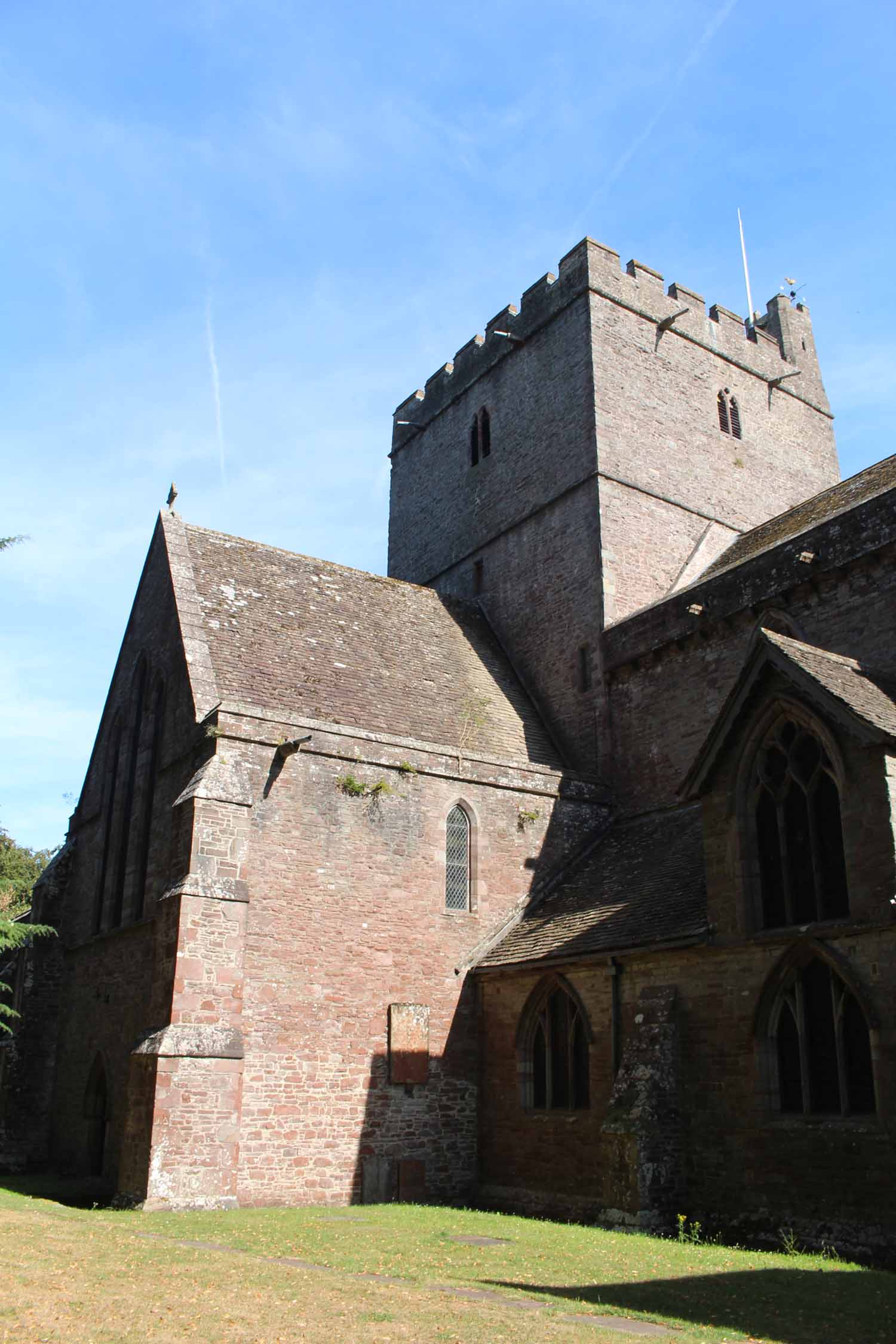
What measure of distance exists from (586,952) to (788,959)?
13.1 ft

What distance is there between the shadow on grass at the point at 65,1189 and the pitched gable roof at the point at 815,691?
37.4 ft

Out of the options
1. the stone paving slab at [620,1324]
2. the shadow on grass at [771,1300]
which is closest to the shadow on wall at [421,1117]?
the shadow on grass at [771,1300]

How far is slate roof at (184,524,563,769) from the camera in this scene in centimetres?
2105

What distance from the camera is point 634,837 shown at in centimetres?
2153

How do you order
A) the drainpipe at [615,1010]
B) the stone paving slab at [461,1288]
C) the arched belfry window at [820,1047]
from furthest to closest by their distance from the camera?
the drainpipe at [615,1010]
the arched belfry window at [820,1047]
the stone paving slab at [461,1288]

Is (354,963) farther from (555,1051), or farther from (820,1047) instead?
(820,1047)

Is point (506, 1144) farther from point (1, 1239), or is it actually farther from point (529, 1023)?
point (1, 1239)

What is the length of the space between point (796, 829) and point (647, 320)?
59.8ft

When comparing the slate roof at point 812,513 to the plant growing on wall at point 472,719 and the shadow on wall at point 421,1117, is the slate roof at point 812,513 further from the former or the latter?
the shadow on wall at point 421,1117

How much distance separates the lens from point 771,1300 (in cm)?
952

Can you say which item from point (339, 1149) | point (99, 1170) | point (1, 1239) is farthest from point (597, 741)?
point (1, 1239)

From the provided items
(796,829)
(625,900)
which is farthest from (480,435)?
(796,829)

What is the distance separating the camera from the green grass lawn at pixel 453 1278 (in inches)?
315

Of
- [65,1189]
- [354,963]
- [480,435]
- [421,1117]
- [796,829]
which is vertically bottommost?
[65,1189]
